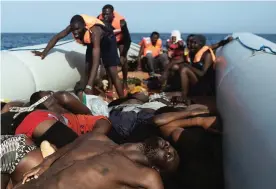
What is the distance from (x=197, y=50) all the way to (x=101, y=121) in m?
2.87

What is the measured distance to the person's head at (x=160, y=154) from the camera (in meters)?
2.33

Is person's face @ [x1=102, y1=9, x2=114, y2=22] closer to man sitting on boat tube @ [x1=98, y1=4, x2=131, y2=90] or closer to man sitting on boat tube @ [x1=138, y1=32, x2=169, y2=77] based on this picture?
man sitting on boat tube @ [x1=98, y1=4, x2=131, y2=90]

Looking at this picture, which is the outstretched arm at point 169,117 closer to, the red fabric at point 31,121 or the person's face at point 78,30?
the red fabric at point 31,121

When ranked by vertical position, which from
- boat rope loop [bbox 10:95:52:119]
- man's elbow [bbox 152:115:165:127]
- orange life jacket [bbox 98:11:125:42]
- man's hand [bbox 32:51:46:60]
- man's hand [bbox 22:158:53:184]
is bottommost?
man's elbow [bbox 152:115:165:127]

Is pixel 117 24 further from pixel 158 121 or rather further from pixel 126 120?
pixel 158 121

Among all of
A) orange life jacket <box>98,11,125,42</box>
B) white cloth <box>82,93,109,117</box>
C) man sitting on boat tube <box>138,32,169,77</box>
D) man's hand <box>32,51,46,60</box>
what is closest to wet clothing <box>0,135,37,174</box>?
white cloth <box>82,93,109,117</box>

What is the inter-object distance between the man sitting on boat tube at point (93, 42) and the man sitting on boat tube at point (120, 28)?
36.6 inches

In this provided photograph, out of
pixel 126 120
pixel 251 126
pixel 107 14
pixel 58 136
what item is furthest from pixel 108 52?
pixel 251 126

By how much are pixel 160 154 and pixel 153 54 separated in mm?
7209

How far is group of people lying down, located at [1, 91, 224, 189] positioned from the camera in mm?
2020

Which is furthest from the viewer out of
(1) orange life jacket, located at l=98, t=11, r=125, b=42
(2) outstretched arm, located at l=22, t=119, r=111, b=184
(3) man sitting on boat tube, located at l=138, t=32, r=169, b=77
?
(3) man sitting on boat tube, located at l=138, t=32, r=169, b=77

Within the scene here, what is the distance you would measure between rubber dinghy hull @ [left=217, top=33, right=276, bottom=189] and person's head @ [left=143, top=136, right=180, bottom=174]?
0.39m

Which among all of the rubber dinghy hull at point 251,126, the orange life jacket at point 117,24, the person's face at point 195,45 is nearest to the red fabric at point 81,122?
the rubber dinghy hull at point 251,126

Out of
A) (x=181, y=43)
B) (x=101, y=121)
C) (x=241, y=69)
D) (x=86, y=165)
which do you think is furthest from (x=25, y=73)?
(x=181, y=43)
